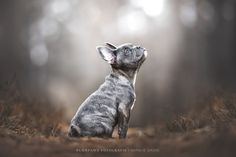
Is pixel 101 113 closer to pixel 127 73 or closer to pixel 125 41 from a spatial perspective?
pixel 127 73

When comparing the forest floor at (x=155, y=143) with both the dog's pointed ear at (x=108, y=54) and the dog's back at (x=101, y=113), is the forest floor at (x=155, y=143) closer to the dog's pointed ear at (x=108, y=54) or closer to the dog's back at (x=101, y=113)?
the dog's back at (x=101, y=113)

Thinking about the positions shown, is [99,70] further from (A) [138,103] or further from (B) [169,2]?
(A) [138,103]

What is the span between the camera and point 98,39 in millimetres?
56625

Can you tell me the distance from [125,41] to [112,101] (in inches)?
1595

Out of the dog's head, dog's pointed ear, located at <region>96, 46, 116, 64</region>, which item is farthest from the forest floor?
dog's pointed ear, located at <region>96, 46, 116, 64</region>

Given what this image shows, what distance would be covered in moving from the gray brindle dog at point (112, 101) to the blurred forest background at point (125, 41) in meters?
1.47

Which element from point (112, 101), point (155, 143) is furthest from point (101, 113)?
point (155, 143)

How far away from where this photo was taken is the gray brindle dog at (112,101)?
863 centimetres

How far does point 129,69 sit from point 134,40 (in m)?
38.2

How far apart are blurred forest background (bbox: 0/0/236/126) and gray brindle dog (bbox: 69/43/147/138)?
1.47m

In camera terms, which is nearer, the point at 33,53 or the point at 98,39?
the point at 33,53

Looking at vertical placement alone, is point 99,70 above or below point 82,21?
below

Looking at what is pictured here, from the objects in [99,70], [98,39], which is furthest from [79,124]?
[98,39]

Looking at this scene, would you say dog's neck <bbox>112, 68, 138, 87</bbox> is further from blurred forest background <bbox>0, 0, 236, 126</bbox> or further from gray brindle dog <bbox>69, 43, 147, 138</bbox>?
blurred forest background <bbox>0, 0, 236, 126</bbox>
